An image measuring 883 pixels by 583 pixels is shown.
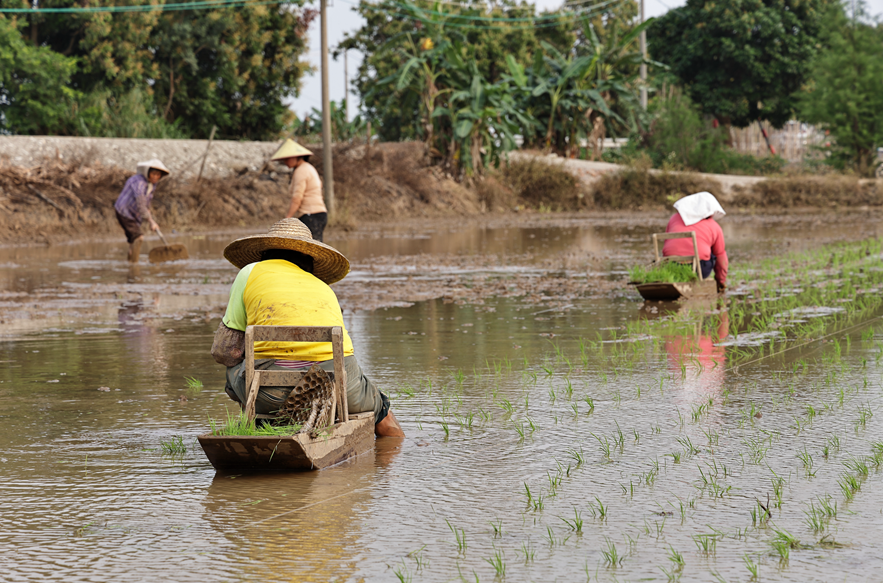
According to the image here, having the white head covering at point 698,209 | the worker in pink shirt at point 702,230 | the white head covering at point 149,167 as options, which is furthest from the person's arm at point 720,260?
the white head covering at point 149,167

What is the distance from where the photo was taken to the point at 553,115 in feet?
134

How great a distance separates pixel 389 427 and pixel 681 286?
258 inches

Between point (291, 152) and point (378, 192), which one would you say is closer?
point (291, 152)

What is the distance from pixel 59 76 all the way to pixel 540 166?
1669cm

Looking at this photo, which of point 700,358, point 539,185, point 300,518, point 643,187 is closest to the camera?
point 300,518

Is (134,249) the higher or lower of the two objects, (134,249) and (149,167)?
the lower

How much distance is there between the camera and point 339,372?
18.2ft

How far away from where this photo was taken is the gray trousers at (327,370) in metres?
5.73

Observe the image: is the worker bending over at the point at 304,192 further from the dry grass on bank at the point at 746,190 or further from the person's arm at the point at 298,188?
the dry grass on bank at the point at 746,190

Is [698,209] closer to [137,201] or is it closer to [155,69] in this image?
[137,201]

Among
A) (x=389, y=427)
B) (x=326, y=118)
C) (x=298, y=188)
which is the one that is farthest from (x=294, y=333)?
(x=326, y=118)

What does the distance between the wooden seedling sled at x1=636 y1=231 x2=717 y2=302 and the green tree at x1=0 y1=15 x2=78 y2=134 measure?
21.9 metres

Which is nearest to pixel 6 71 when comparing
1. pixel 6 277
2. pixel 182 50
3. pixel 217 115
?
pixel 182 50

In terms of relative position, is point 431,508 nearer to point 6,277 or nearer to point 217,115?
point 6,277
